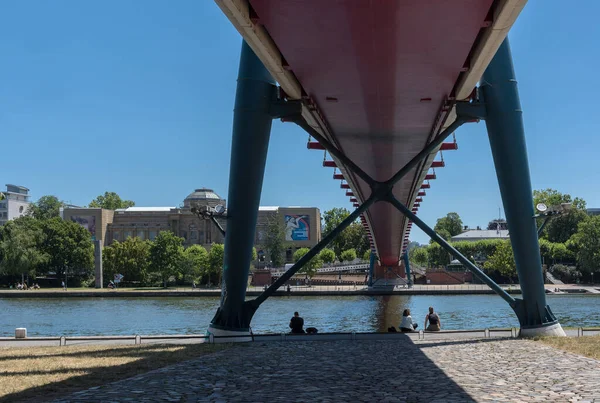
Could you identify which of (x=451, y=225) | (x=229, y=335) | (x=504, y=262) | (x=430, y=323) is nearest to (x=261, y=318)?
(x=430, y=323)

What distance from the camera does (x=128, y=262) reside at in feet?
312

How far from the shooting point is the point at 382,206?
1540 inches

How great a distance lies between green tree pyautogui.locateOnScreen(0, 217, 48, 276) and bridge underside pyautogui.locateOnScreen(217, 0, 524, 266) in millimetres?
78363

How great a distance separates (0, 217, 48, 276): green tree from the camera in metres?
91.0

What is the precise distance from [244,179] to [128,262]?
80.1 metres

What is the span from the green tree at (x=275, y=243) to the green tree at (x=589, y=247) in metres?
46.8

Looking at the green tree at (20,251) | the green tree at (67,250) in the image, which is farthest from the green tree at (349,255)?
the green tree at (20,251)

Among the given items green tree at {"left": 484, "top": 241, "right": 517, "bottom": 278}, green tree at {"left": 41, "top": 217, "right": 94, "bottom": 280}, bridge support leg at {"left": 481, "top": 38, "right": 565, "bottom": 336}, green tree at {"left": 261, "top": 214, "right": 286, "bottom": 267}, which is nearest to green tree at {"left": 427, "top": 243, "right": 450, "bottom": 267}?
green tree at {"left": 261, "top": 214, "right": 286, "bottom": 267}

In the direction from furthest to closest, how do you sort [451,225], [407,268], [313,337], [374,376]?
[451,225] < [407,268] < [313,337] < [374,376]

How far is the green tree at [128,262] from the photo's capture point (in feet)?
314

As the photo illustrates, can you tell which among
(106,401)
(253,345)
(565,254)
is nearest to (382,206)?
(253,345)

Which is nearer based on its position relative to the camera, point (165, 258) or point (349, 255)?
point (165, 258)

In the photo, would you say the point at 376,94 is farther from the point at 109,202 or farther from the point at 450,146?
the point at 109,202

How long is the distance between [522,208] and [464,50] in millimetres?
5845
